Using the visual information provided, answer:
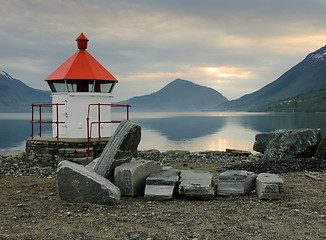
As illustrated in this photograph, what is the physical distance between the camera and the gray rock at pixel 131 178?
1005cm

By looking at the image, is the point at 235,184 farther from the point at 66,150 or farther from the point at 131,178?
the point at 66,150

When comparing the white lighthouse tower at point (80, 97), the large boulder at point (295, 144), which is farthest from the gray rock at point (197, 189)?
→ the white lighthouse tower at point (80, 97)

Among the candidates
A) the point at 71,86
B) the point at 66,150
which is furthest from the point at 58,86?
the point at 66,150

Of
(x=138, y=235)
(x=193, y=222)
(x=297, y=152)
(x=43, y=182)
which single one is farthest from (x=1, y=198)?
(x=297, y=152)

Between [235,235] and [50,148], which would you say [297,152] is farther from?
[50,148]

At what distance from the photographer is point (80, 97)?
17.7 meters

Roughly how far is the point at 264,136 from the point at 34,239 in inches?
622

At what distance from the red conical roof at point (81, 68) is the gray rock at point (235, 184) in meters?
9.90

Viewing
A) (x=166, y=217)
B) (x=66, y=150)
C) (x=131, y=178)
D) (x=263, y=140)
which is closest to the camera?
(x=166, y=217)

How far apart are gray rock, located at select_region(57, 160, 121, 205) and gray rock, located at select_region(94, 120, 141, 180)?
1208 mm

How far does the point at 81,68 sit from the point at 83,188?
1017 cm

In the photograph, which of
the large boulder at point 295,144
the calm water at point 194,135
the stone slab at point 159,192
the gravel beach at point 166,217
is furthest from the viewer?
the calm water at point 194,135

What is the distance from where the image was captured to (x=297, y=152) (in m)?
16.7

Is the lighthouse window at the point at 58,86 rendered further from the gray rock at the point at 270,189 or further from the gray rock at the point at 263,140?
the gray rock at the point at 270,189
